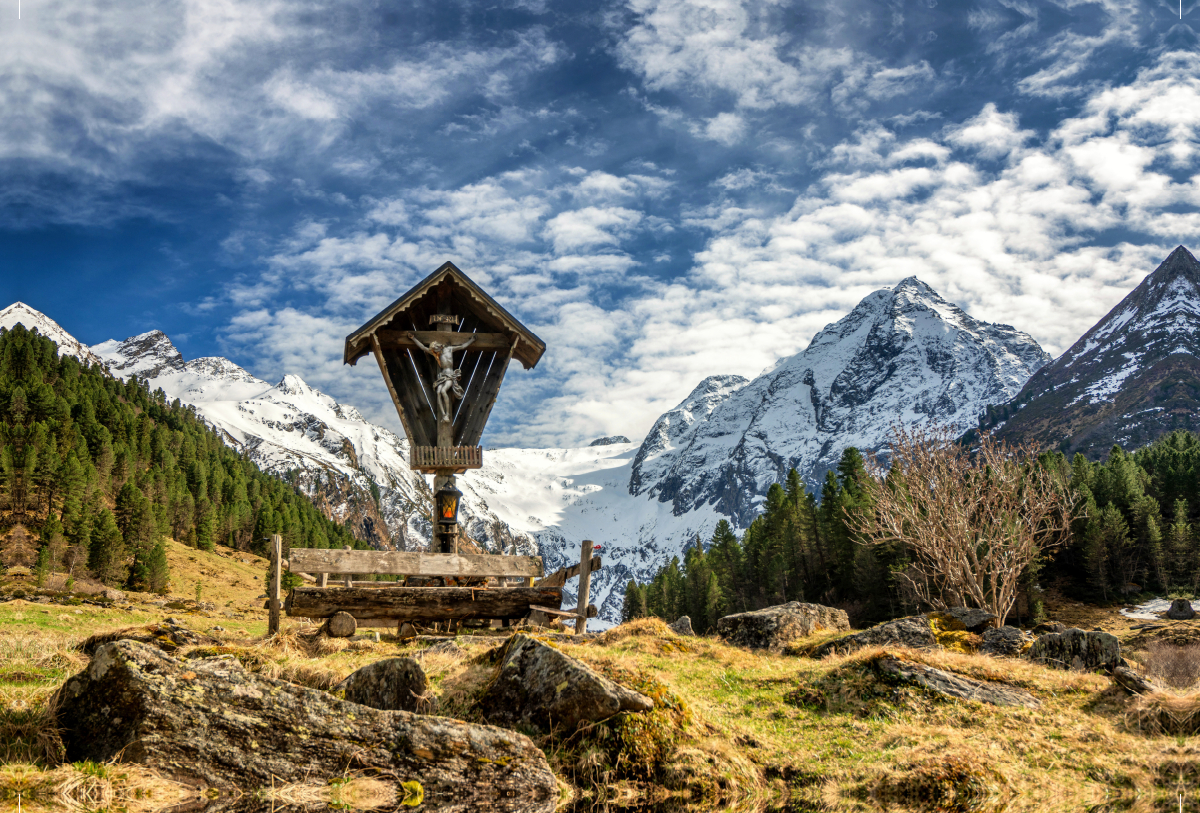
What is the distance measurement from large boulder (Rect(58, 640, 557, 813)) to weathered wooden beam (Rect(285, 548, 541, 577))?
5351mm

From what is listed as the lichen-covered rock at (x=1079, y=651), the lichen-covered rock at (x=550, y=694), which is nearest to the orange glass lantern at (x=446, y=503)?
the lichen-covered rock at (x=550, y=694)

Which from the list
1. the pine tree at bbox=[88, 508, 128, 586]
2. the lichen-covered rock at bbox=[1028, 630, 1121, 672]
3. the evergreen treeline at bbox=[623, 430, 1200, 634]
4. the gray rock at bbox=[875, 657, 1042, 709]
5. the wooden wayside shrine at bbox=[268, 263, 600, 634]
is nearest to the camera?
the gray rock at bbox=[875, 657, 1042, 709]

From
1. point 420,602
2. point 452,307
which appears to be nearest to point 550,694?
point 420,602

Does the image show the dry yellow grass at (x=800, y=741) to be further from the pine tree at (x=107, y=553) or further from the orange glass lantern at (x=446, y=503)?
the pine tree at (x=107, y=553)

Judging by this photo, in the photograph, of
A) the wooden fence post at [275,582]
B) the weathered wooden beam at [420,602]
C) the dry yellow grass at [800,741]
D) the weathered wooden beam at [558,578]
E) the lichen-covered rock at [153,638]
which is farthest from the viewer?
the weathered wooden beam at [558,578]

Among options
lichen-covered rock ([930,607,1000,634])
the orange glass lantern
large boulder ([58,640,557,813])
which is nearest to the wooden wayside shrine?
the orange glass lantern

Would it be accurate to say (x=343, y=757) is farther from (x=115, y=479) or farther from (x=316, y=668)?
(x=115, y=479)

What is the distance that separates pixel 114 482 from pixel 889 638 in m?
141

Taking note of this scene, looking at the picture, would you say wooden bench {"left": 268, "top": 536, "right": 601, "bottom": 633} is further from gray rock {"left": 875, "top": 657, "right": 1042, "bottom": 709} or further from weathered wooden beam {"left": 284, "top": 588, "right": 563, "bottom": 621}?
gray rock {"left": 875, "top": 657, "right": 1042, "bottom": 709}

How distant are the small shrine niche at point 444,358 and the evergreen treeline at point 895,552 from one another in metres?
55.6

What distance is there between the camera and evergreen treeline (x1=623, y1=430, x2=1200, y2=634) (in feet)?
245

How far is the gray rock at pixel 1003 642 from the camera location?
589 inches

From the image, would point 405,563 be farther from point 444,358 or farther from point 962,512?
point 962,512

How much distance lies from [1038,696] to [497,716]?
794 cm
